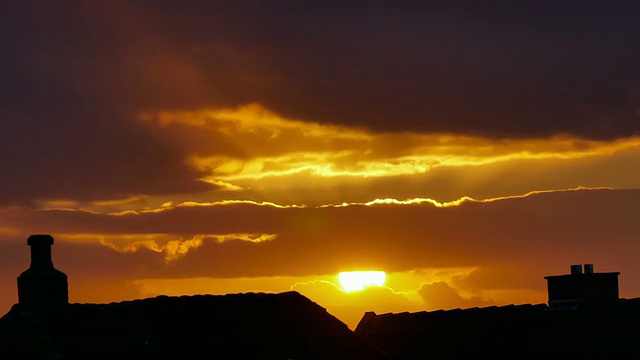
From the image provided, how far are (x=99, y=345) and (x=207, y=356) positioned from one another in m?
3.10

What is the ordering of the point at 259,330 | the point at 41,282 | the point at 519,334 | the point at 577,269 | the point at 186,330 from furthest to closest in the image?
1. the point at 577,269
2. the point at 519,334
3. the point at 41,282
4. the point at 259,330
5. the point at 186,330

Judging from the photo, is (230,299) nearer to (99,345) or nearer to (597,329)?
(99,345)

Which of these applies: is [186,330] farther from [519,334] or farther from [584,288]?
[584,288]

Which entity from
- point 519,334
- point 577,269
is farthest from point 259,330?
point 577,269

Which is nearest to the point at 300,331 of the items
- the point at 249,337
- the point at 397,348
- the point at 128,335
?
the point at 249,337

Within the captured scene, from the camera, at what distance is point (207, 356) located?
36.9 m

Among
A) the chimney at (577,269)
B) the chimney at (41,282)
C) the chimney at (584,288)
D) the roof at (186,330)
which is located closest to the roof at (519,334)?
the chimney at (584,288)

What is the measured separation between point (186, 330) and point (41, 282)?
6752 millimetres

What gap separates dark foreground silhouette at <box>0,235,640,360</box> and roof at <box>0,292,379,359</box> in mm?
30

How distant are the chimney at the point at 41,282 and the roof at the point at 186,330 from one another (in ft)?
14.3

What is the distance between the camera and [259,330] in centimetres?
3894

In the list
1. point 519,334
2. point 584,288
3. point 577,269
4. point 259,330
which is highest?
point 577,269

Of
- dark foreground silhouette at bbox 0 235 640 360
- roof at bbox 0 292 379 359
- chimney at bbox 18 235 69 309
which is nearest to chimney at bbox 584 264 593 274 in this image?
dark foreground silhouette at bbox 0 235 640 360

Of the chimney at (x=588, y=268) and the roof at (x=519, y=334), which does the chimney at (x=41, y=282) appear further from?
the chimney at (x=588, y=268)
